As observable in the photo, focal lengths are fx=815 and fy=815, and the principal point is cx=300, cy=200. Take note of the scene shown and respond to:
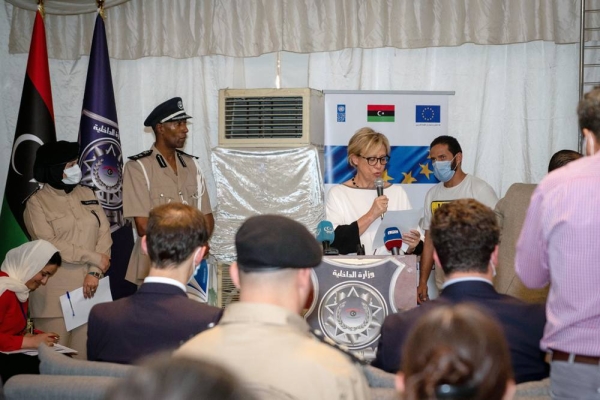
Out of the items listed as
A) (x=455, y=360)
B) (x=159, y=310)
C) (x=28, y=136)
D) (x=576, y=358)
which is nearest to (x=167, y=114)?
(x=28, y=136)

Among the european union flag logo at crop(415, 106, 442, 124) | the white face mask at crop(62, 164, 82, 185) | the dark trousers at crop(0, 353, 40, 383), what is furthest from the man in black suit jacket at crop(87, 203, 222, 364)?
the european union flag logo at crop(415, 106, 442, 124)

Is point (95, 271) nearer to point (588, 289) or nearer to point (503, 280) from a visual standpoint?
point (503, 280)

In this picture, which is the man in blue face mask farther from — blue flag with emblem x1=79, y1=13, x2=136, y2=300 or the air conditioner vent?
blue flag with emblem x1=79, y1=13, x2=136, y2=300

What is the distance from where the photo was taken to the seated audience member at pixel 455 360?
1165mm

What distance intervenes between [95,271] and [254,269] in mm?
3131

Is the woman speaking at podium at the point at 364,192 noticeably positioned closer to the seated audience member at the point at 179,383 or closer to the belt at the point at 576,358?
the belt at the point at 576,358

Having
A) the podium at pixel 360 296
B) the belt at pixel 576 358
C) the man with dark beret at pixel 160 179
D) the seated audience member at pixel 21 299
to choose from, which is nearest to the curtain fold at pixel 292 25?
the man with dark beret at pixel 160 179

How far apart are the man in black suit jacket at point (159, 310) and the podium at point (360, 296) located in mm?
882

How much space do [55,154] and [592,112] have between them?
11.2 ft

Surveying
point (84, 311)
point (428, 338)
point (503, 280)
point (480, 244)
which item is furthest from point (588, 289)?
point (84, 311)

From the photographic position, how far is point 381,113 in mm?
5965

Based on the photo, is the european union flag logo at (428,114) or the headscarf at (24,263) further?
the european union flag logo at (428,114)

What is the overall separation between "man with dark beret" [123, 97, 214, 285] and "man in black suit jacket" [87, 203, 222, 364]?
7.36 feet

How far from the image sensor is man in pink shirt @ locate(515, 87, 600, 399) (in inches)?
87.9
